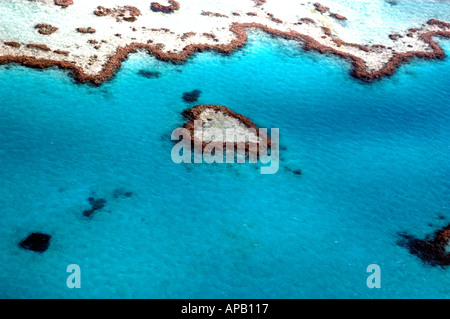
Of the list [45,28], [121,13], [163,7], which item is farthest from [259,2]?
[45,28]

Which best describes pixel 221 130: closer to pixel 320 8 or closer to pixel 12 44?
pixel 12 44

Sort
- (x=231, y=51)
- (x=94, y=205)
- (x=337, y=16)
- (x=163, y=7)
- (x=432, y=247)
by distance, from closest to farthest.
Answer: (x=94, y=205) → (x=432, y=247) → (x=231, y=51) → (x=163, y=7) → (x=337, y=16)

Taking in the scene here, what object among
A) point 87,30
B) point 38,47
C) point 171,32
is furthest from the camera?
point 171,32

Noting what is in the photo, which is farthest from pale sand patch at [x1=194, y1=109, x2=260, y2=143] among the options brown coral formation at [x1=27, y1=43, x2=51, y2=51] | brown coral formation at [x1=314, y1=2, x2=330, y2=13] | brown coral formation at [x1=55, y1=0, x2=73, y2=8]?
brown coral formation at [x1=314, y1=2, x2=330, y2=13]

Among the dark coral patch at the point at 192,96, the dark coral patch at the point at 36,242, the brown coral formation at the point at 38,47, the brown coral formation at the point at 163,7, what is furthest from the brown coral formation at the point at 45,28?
the dark coral patch at the point at 36,242

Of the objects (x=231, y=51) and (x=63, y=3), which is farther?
(x=63, y=3)

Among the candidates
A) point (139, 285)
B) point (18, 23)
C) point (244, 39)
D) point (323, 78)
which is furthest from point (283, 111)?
point (18, 23)
